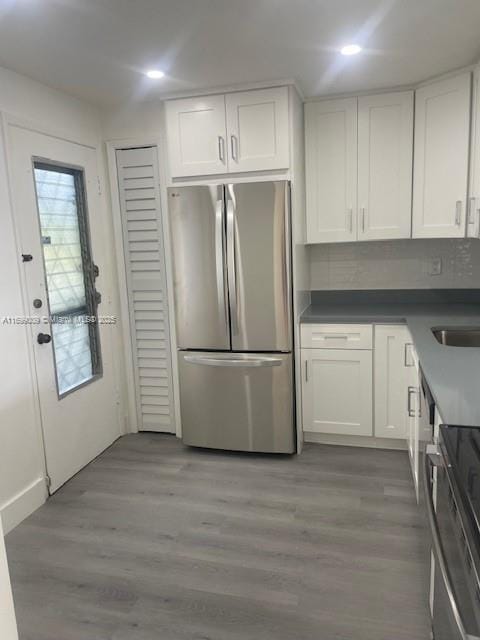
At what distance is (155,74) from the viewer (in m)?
2.73

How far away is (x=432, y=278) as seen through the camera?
358 cm

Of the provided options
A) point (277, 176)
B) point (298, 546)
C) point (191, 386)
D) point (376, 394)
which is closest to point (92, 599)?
point (298, 546)

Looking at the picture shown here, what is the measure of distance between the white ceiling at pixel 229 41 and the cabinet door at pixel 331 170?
0.76 feet

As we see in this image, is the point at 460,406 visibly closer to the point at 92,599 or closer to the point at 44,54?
the point at 92,599

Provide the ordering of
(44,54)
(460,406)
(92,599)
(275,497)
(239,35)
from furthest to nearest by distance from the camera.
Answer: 1. (275,497)
2. (44,54)
3. (239,35)
4. (92,599)
5. (460,406)

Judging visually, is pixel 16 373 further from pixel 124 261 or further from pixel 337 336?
pixel 337 336

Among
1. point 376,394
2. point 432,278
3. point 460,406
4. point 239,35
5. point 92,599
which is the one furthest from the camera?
point 432,278

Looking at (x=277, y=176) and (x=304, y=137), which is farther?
(x=304, y=137)

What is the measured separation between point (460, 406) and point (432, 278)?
7.06 ft

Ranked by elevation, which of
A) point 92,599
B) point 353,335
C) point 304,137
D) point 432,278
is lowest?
point 92,599

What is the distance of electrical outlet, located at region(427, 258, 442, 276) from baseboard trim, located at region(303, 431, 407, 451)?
124 cm

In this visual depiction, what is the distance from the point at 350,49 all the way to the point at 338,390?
2.03 m

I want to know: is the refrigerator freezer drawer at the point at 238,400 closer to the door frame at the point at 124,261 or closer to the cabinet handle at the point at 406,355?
the door frame at the point at 124,261

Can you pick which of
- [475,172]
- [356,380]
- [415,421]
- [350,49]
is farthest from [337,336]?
[350,49]
